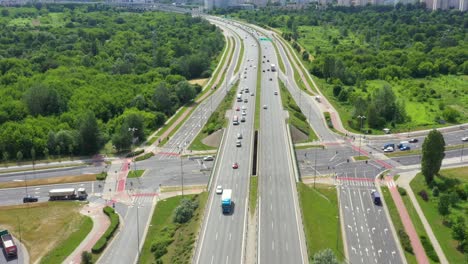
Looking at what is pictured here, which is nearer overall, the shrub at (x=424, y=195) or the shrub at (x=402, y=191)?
the shrub at (x=424, y=195)

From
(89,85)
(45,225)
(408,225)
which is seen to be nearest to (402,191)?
(408,225)

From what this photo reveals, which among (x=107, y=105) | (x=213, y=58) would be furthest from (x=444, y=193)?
(x=213, y=58)

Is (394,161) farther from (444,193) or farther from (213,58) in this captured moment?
(213,58)

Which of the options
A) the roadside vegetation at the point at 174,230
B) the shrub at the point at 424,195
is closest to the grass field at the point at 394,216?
the shrub at the point at 424,195

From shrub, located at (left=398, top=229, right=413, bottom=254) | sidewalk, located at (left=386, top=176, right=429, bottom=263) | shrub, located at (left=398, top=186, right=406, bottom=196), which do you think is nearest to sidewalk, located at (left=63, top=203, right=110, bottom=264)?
shrub, located at (left=398, top=229, right=413, bottom=254)

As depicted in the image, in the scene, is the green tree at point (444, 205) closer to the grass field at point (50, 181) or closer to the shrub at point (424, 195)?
the shrub at point (424, 195)

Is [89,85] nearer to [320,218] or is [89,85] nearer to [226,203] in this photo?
[226,203]

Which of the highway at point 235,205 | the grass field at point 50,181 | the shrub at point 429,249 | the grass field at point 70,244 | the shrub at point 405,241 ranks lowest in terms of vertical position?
the grass field at point 70,244

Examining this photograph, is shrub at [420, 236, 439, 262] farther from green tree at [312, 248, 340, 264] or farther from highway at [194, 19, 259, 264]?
highway at [194, 19, 259, 264]
